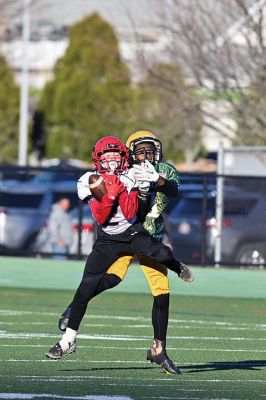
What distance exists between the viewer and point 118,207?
963 cm

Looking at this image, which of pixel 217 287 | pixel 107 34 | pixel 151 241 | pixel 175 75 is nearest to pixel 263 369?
pixel 151 241

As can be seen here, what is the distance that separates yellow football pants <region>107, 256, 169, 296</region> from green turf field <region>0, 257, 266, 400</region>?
62 cm

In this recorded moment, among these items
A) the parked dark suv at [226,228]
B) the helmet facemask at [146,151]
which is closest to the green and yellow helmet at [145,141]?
the helmet facemask at [146,151]

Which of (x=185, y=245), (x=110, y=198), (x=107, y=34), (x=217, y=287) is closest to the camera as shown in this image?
(x=110, y=198)

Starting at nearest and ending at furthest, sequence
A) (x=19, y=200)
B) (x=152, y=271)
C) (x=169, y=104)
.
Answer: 1. (x=152, y=271)
2. (x=19, y=200)
3. (x=169, y=104)

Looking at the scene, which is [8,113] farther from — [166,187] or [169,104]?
[166,187]

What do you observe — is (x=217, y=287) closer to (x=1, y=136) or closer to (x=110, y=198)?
(x=110, y=198)

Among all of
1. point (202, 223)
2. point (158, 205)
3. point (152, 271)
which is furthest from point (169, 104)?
point (152, 271)

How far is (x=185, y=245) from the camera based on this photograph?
71.6 ft

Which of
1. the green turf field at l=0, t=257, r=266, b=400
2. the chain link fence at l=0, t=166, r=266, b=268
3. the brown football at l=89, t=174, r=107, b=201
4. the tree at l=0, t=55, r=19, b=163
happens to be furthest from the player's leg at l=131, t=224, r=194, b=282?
the tree at l=0, t=55, r=19, b=163

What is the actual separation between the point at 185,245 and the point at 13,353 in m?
11.2

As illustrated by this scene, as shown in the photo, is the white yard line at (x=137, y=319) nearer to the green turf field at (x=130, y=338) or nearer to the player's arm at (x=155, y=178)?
the green turf field at (x=130, y=338)

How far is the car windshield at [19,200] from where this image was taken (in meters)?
22.6

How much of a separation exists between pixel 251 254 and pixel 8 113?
2755 centimetres
